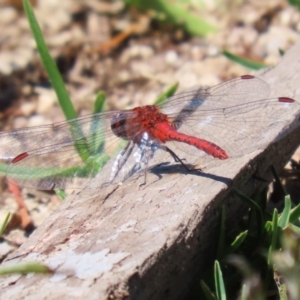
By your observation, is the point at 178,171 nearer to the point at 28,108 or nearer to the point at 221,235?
the point at 221,235

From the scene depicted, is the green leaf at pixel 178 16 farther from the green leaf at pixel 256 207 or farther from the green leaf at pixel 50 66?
the green leaf at pixel 256 207

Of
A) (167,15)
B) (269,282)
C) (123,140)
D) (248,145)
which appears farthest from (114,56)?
(269,282)

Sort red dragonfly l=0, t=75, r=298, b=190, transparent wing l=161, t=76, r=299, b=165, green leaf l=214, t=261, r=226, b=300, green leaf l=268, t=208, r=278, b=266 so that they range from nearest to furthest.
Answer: green leaf l=214, t=261, r=226, b=300
green leaf l=268, t=208, r=278, b=266
transparent wing l=161, t=76, r=299, b=165
red dragonfly l=0, t=75, r=298, b=190

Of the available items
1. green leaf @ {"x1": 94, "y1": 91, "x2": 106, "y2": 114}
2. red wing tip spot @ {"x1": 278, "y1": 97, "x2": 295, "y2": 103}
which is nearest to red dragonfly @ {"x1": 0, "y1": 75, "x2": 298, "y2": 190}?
red wing tip spot @ {"x1": 278, "y1": 97, "x2": 295, "y2": 103}

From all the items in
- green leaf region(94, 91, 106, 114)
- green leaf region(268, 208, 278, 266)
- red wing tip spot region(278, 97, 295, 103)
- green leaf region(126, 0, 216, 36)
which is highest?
green leaf region(126, 0, 216, 36)

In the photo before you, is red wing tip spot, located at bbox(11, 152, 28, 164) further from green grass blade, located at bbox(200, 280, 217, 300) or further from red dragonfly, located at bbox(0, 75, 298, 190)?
green grass blade, located at bbox(200, 280, 217, 300)

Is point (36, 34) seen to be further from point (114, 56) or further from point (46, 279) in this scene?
point (46, 279)
